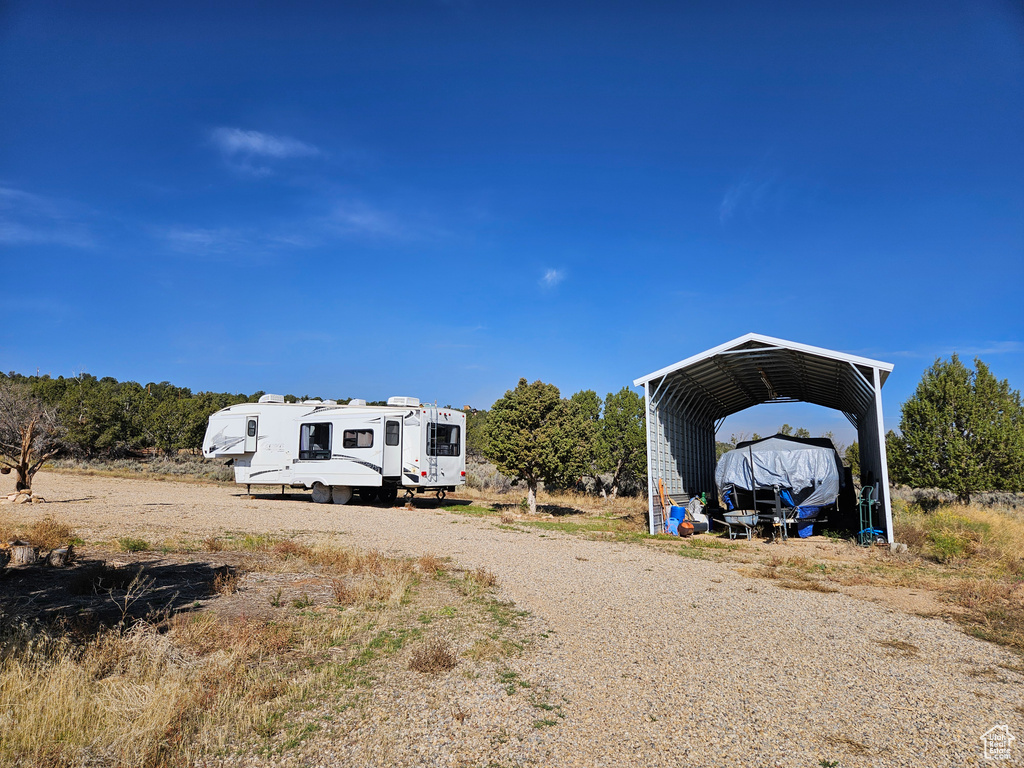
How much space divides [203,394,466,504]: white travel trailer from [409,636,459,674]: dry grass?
1466 cm

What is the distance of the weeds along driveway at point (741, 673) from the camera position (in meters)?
3.98

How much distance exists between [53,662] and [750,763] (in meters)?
5.05

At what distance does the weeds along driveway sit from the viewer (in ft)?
13.1

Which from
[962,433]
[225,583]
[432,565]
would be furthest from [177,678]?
[962,433]

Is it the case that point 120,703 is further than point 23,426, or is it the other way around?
Answer: point 23,426

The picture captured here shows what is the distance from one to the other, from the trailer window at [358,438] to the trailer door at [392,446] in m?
0.54

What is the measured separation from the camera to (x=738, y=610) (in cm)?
767

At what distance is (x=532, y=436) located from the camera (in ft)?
64.9

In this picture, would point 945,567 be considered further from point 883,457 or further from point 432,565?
point 432,565

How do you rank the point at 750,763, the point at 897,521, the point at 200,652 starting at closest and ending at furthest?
the point at 750,763 < the point at 200,652 < the point at 897,521

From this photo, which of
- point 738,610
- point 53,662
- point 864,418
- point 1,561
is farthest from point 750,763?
point 864,418

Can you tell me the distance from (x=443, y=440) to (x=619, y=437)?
9425 millimetres

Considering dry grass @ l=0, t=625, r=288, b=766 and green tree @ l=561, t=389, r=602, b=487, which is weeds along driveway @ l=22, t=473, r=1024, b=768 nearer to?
dry grass @ l=0, t=625, r=288, b=766

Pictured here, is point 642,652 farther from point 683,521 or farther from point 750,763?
point 683,521
